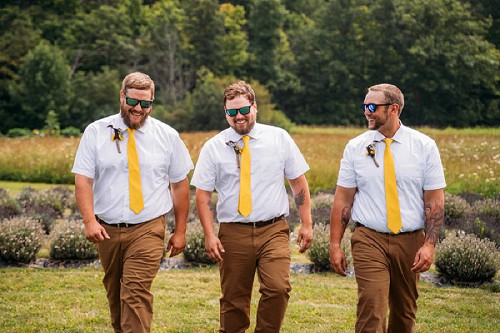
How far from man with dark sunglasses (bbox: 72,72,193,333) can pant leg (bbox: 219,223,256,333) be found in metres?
0.52

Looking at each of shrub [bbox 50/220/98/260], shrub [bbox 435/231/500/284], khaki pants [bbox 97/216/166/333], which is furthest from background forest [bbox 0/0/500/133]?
khaki pants [bbox 97/216/166/333]

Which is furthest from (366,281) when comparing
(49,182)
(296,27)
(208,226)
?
(296,27)

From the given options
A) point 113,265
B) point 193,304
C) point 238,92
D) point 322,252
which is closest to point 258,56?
point 322,252

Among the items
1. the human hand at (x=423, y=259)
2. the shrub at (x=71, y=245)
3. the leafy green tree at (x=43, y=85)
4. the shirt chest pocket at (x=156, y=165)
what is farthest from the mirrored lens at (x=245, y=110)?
the leafy green tree at (x=43, y=85)

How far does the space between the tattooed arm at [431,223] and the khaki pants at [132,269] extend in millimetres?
1915

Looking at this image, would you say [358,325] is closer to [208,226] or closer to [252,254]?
[252,254]

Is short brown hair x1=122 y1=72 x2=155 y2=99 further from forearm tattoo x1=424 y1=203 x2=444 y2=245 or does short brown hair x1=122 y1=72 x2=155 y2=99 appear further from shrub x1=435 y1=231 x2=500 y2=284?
shrub x1=435 y1=231 x2=500 y2=284

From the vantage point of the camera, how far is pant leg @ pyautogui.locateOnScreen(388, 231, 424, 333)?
5.49 meters

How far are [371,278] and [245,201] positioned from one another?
1133 mm

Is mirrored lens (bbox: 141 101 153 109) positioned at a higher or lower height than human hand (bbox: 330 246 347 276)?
higher

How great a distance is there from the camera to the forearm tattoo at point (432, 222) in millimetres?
5508

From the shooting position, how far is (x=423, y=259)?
5375 mm

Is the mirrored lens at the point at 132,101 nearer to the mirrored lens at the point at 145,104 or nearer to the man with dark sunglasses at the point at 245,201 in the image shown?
the mirrored lens at the point at 145,104

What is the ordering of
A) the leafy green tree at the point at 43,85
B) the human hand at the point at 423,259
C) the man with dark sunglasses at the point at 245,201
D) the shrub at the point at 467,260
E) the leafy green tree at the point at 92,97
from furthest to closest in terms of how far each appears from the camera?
the leafy green tree at the point at 92,97 → the leafy green tree at the point at 43,85 → the shrub at the point at 467,260 → the man with dark sunglasses at the point at 245,201 → the human hand at the point at 423,259
